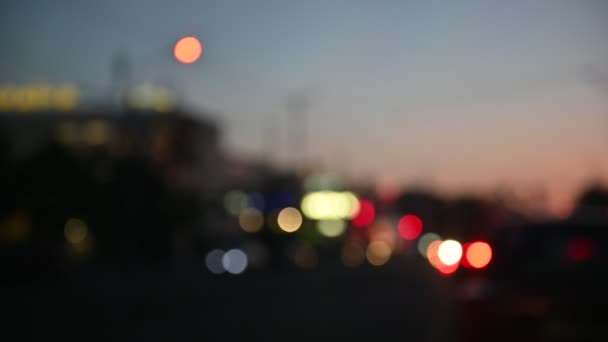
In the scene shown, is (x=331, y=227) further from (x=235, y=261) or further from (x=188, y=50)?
(x=188, y=50)

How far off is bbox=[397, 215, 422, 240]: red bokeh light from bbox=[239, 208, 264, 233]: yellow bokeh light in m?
8.67

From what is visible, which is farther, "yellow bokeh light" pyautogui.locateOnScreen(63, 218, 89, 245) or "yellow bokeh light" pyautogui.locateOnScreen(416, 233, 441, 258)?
"yellow bokeh light" pyautogui.locateOnScreen(416, 233, 441, 258)

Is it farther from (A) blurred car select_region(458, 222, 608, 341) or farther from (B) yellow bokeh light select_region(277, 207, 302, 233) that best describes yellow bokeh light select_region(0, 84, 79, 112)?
(A) blurred car select_region(458, 222, 608, 341)

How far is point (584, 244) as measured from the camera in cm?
1003

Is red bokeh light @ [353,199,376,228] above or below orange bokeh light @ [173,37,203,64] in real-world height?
above

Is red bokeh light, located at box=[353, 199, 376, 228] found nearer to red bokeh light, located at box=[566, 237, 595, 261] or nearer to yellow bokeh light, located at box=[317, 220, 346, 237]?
yellow bokeh light, located at box=[317, 220, 346, 237]

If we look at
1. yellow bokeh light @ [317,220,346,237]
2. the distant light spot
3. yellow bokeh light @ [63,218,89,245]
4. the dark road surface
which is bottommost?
the dark road surface

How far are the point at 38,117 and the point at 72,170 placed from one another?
1117 inches

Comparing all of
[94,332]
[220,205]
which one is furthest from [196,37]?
[220,205]

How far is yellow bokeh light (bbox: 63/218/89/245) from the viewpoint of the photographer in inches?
2343

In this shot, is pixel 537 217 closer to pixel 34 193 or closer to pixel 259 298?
pixel 259 298

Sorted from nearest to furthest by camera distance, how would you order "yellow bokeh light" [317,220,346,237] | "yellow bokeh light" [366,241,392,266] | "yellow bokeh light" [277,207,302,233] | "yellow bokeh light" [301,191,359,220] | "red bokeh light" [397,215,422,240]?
"red bokeh light" [397,215,422,240] → "yellow bokeh light" [277,207,302,233] → "yellow bokeh light" [301,191,359,220] → "yellow bokeh light" [317,220,346,237] → "yellow bokeh light" [366,241,392,266]

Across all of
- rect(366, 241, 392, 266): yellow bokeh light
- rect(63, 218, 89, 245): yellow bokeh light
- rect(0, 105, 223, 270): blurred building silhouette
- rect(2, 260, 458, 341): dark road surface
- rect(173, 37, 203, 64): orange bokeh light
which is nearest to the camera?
rect(173, 37, 203, 64): orange bokeh light

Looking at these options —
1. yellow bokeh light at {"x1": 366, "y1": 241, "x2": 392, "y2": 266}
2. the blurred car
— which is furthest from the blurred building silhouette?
the blurred car
